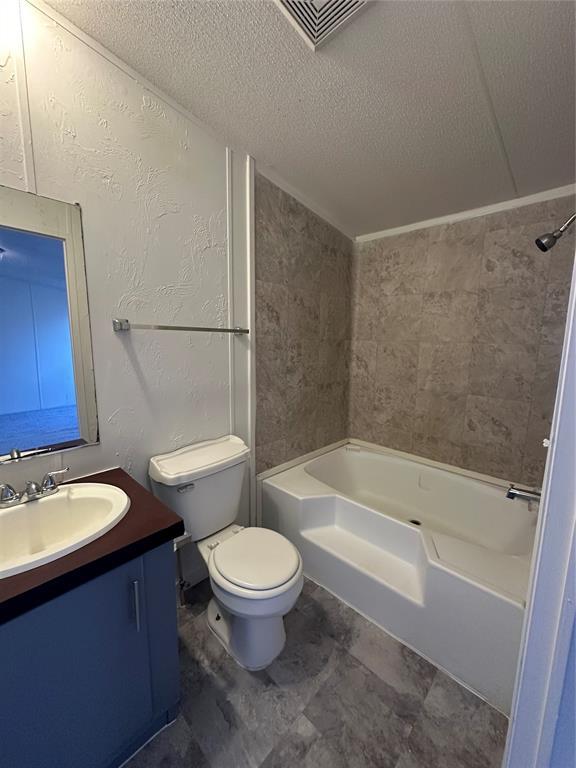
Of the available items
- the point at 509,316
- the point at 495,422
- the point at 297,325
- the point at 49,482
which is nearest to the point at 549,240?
the point at 509,316

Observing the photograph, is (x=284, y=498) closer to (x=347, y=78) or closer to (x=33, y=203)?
(x=33, y=203)

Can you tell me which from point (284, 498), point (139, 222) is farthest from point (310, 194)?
point (284, 498)

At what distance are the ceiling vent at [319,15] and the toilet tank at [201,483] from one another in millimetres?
1553

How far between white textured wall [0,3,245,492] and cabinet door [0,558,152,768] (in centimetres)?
51

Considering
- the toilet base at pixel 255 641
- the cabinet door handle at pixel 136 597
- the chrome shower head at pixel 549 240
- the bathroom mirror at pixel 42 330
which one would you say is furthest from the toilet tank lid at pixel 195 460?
the chrome shower head at pixel 549 240

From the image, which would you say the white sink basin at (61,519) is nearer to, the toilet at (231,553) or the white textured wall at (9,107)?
the toilet at (231,553)

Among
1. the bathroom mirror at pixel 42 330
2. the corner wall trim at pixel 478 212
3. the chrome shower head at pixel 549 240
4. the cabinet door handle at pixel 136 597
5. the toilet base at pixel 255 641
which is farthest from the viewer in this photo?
the corner wall trim at pixel 478 212

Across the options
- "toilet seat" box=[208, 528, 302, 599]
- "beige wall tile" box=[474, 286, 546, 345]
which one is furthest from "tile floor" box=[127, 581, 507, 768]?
"beige wall tile" box=[474, 286, 546, 345]

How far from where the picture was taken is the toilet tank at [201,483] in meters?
1.28

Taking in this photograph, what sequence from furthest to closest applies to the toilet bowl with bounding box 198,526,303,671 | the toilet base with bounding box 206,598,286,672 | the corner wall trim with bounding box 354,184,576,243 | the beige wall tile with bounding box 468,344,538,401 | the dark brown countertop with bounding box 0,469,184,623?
the beige wall tile with bounding box 468,344,538,401
the corner wall trim with bounding box 354,184,576,243
the toilet base with bounding box 206,598,286,672
the toilet bowl with bounding box 198,526,303,671
the dark brown countertop with bounding box 0,469,184,623

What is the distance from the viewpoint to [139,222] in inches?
48.3

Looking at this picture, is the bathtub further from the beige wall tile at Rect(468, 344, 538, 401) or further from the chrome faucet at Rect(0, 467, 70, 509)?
the chrome faucet at Rect(0, 467, 70, 509)

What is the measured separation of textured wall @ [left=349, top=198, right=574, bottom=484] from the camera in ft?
5.72

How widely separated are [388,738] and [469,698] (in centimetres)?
37
